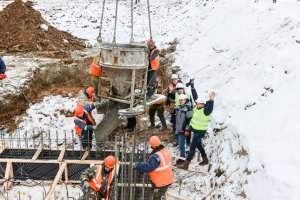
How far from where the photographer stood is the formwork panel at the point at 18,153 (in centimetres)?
777

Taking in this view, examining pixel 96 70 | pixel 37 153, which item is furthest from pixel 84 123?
pixel 96 70

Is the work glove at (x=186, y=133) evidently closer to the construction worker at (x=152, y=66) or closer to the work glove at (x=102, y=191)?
the construction worker at (x=152, y=66)

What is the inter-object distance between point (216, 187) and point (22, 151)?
15.5ft

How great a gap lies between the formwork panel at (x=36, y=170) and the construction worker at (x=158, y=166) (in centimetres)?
298

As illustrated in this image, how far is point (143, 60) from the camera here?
8.32 m

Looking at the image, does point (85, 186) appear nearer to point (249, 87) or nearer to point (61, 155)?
point (61, 155)

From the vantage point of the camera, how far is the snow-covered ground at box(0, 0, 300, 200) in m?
5.41

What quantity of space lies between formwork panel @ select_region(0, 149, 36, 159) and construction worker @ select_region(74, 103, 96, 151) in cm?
121

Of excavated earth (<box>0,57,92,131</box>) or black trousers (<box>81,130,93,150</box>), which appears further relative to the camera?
excavated earth (<box>0,57,92,131</box>)

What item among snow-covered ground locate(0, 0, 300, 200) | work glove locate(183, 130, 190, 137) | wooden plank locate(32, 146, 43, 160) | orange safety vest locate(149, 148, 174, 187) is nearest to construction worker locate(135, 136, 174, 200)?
orange safety vest locate(149, 148, 174, 187)

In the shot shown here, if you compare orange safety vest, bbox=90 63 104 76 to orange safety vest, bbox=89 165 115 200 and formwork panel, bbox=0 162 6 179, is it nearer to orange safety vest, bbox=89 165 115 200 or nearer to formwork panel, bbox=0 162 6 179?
formwork panel, bbox=0 162 6 179

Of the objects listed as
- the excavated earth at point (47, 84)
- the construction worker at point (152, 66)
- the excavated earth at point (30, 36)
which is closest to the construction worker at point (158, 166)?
the construction worker at point (152, 66)

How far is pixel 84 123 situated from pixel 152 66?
7.65 feet

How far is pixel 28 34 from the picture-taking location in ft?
51.8
